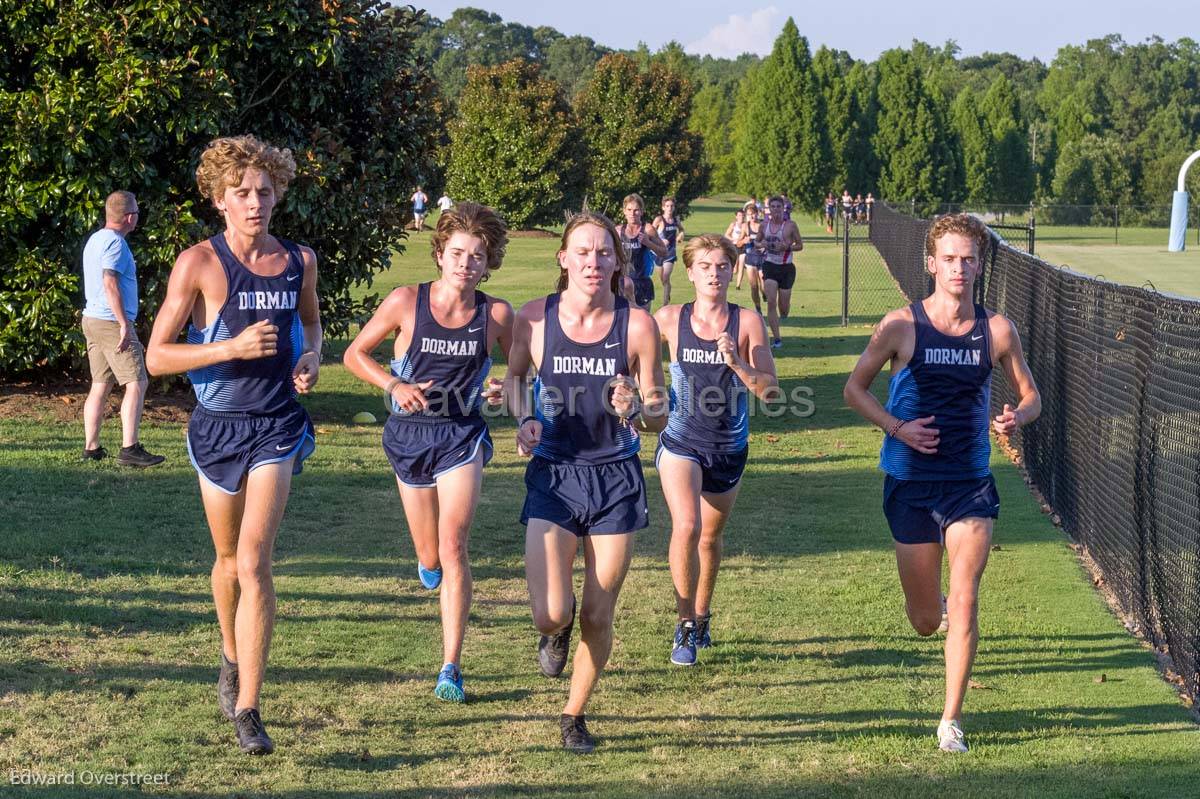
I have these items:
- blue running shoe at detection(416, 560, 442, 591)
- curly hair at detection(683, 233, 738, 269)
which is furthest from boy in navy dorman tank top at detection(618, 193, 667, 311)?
blue running shoe at detection(416, 560, 442, 591)

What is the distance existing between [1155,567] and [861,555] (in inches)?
93.8

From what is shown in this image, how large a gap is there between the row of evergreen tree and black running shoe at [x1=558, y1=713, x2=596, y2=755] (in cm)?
1948

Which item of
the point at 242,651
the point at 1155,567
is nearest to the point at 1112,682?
the point at 1155,567

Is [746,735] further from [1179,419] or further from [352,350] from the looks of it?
[1179,419]

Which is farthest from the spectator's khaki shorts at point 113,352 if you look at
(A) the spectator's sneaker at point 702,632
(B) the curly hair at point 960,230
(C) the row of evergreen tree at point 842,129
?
(C) the row of evergreen tree at point 842,129

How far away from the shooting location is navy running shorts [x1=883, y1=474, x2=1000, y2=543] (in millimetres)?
6176

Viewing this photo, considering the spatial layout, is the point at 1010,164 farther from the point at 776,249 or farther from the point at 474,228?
the point at 474,228

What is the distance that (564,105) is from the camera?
161 feet

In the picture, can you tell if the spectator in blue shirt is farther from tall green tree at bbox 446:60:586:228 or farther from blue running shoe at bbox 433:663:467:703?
tall green tree at bbox 446:60:586:228

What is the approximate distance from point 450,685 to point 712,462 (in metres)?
1.80

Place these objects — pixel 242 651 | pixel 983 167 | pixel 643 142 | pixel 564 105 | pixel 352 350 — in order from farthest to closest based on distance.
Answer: pixel 983 167
pixel 643 142
pixel 564 105
pixel 352 350
pixel 242 651

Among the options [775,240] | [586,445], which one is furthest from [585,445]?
[775,240]

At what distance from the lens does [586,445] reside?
5.93 metres

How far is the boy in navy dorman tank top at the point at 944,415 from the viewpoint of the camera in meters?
6.17
